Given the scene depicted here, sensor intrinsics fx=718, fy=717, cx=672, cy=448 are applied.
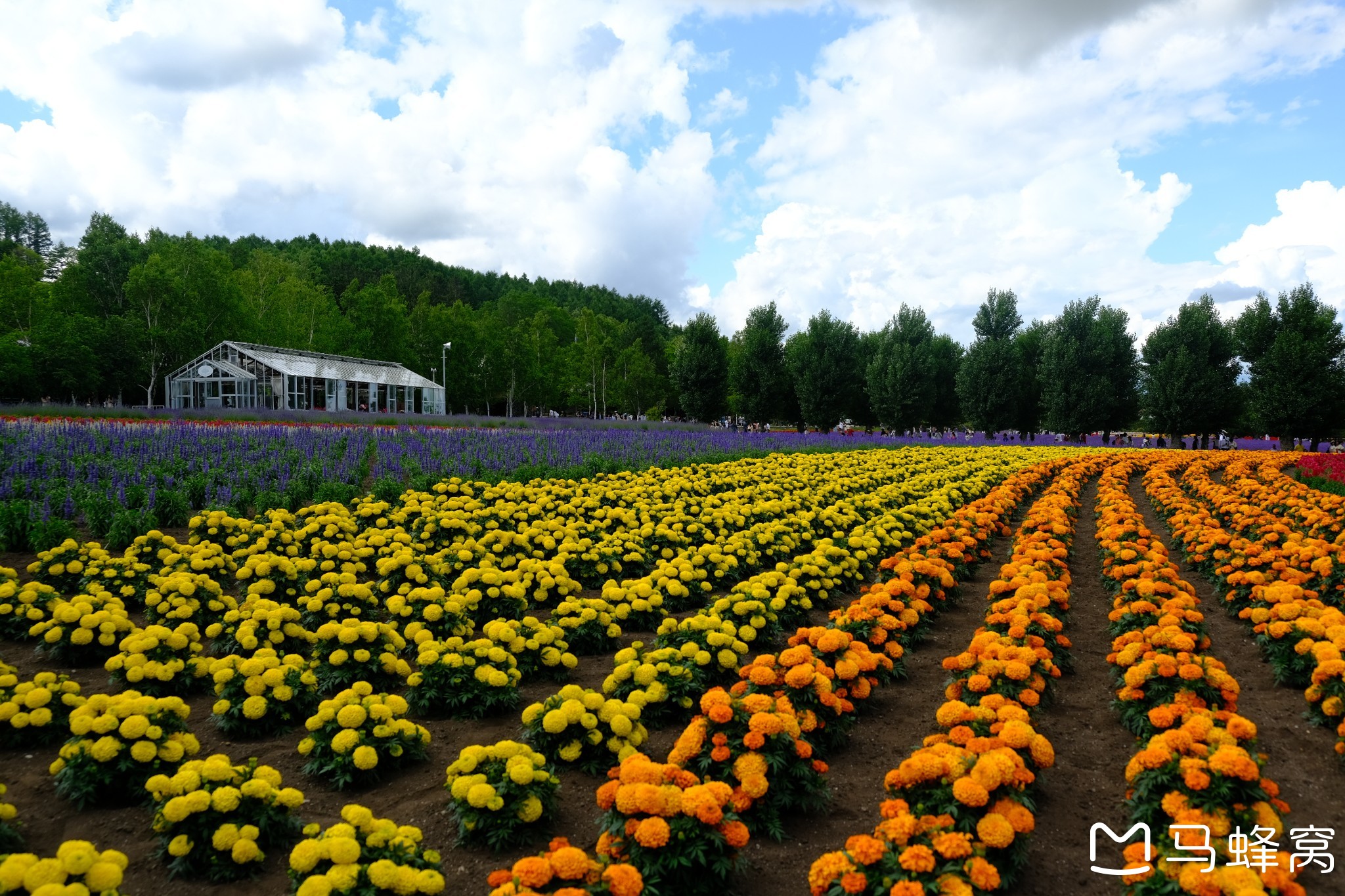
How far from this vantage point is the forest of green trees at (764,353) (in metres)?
41.4

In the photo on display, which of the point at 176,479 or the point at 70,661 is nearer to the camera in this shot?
the point at 70,661

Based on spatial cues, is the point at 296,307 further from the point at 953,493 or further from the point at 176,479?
the point at 953,493

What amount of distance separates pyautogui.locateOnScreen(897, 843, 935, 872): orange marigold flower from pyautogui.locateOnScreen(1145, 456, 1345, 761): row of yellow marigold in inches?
156

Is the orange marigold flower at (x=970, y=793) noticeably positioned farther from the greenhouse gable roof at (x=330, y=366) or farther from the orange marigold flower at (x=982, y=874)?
the greenhouse gable roof at (x=330, y=366)

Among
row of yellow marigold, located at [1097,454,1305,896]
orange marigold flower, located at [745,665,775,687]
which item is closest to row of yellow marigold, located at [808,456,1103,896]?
row of yellow marigold, located at [1097,454,1305,896]

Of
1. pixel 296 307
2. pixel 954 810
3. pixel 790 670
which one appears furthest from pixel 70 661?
pixel 296 307

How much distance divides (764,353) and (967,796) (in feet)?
161

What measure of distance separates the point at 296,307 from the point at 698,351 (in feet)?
114

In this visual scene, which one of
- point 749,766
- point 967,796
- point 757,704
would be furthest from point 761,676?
point 967,796

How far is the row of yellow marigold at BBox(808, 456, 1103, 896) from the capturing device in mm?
3406

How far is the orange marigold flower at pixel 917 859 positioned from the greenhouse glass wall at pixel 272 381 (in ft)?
132

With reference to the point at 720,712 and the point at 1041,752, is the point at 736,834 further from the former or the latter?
the point at 1041,752

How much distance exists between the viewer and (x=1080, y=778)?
5.34 meters

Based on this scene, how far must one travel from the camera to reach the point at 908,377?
50.1 m
